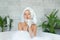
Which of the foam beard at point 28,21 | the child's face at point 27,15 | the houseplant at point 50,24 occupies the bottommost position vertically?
the houseplant at point 50,24

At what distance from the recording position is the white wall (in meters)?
4.84

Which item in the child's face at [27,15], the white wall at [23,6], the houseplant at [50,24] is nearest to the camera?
the child's face at [27,15]

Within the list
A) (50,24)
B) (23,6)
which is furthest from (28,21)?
(23,6)

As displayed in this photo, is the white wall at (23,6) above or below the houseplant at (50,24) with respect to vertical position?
above

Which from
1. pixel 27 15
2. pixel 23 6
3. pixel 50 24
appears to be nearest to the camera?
Answer: pixel 27 15

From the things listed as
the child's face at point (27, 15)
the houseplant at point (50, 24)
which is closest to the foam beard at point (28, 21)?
the child's face at point (27, 15)

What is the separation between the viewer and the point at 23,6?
15.9 ft

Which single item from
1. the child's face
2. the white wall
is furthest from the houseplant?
the child's face

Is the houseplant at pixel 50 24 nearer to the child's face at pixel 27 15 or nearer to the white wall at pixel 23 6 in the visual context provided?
the white wall at pixel 23 6

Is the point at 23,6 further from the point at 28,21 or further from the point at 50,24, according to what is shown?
the point at 28,21

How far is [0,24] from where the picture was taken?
4.50 meters

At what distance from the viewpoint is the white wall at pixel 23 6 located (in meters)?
4.84

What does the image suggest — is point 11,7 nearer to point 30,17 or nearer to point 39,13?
point 39,13

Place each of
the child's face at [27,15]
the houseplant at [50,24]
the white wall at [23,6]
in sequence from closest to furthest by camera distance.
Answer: the child's face at [27,15], the houseplant at [50,24], the white wall at [23,6]
